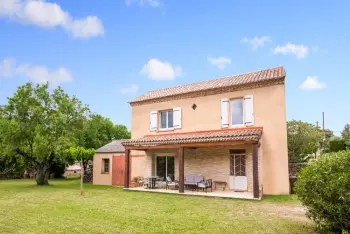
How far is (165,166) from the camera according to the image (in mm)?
18531

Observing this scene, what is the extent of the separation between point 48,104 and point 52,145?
10.8ft

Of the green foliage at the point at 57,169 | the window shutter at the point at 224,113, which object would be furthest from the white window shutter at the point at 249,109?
the green foliage at the point at 57,169

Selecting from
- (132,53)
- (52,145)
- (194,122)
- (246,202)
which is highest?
(132,53)

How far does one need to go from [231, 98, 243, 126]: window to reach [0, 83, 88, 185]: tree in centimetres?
1141

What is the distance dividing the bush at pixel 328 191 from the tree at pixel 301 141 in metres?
22.7

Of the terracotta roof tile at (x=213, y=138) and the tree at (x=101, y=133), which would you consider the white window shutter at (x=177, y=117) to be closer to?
the terracotta roof tile at (x=213, y=138)

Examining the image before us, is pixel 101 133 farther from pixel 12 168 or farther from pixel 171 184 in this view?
pixel 171 184

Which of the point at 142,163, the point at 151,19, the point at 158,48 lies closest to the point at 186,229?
the point at 142,163

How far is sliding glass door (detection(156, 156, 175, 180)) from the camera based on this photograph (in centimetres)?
1822

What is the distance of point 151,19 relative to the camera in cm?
1800

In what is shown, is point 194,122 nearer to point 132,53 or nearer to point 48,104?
point 132,53

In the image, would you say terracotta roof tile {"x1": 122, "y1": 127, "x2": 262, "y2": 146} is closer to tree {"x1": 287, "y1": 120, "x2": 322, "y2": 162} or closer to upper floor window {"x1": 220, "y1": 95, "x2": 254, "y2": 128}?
upper floor window {"x1": 220, "y1": 95, "x2": 254, "y2": 128}

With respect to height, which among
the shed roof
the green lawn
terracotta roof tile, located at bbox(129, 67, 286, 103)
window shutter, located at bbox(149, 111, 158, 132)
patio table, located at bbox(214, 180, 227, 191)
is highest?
terracotta roof tile, located at bbox(129, 67, 286, 103)

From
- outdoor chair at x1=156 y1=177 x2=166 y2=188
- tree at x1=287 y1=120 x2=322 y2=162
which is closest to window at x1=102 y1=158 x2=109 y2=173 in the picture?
outdoor chair at x1=156 y1=177 x2=166 y2=188
